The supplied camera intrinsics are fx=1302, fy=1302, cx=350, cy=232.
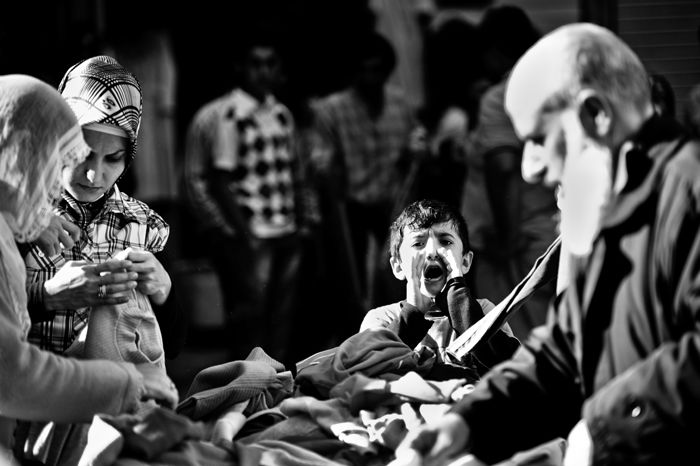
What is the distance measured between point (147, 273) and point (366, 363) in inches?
24.8

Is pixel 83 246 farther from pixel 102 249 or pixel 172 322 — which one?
pixel 172 322

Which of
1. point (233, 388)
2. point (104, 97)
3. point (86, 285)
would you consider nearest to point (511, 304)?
point (233, 388)

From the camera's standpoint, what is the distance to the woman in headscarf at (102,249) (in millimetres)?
3170

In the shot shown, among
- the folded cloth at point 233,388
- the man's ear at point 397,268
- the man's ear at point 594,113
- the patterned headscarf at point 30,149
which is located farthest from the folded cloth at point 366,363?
the man's ear at point 594,113

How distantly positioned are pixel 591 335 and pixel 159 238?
148 centimetres

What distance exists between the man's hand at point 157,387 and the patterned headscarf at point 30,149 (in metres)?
0.45

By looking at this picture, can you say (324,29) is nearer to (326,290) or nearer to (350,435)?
(326,290)

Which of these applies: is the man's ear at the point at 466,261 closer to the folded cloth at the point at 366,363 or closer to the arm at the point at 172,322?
the folded cloth at the point at 366,363

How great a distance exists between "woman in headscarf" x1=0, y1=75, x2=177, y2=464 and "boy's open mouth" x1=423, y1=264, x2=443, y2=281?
39.6 inches

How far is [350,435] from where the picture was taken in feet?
10.7

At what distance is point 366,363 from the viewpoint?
11.3 feet

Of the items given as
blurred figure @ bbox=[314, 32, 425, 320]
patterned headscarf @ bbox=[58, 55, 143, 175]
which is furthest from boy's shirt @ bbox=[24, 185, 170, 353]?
blurred figure @ bbox=[314, 32, 425, 320]

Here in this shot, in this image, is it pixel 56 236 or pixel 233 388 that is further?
pixel 233 388

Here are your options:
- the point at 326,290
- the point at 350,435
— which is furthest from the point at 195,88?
the point at 350,435
